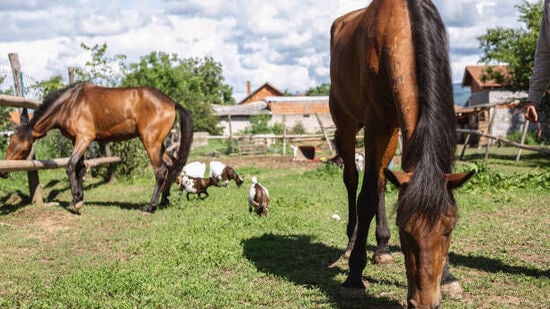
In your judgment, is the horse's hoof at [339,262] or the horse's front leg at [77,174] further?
the horse's front leg at [77,174]

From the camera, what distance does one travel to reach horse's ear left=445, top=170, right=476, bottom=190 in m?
2.74

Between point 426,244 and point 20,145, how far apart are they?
7.99 m

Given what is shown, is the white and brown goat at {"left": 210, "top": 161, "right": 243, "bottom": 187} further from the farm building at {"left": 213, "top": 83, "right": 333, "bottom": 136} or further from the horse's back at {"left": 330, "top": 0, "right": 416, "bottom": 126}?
the farm building at {"left": 213, "top": 83, "right": 333, "bottom": 136}

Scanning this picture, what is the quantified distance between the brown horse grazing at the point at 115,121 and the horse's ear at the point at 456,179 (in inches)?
264

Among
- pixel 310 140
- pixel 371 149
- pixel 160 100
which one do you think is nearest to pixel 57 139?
pixel 160 100

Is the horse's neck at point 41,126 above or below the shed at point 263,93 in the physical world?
above

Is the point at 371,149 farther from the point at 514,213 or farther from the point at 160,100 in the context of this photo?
the point at 160,100

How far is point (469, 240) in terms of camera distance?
5.88 m

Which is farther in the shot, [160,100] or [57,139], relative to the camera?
[57,139]

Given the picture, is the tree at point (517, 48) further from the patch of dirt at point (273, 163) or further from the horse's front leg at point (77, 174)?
the horse's front leg at point (77, 174)

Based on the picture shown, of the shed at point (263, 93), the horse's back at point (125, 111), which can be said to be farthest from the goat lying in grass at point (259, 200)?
the shed at point (263, 93)

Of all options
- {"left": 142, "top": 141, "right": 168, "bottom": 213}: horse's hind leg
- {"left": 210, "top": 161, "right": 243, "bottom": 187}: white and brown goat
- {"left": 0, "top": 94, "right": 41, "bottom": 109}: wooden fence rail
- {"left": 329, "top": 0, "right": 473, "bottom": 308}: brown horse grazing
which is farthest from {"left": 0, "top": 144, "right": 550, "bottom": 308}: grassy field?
{"left": 210, "top": 161, "right": 243, "bottom": 187}: white and brown goat

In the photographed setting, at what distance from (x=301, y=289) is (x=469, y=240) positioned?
8.90 feet

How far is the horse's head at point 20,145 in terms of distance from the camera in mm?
8617
